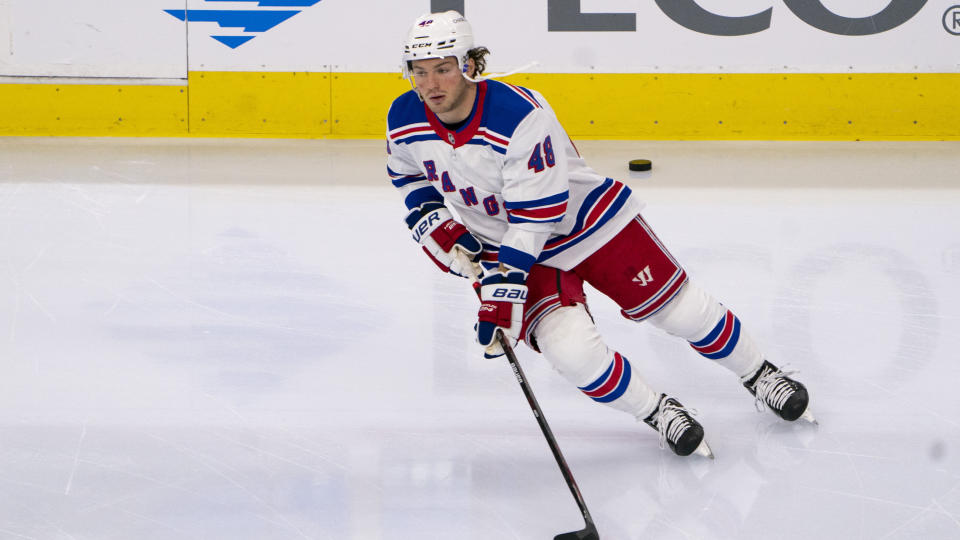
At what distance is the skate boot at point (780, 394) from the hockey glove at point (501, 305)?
0.68 m

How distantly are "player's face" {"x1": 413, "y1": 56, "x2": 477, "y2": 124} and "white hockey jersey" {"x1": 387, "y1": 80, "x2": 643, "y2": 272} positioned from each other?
0.03 metres

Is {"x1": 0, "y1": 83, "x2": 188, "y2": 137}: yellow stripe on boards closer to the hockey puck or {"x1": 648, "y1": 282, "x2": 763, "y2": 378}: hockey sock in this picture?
the hockey puck

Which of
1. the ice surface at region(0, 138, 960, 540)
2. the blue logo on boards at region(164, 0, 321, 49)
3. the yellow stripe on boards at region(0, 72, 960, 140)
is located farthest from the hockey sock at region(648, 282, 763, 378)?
the blue logo on boards at region(164, 0, 321, 49)

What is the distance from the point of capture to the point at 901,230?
4367mm

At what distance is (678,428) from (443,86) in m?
0.86

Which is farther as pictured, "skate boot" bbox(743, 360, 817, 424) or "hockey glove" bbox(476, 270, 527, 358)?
"skate boot" bbox(743, 360, 817, 424)

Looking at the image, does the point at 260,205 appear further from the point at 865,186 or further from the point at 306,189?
the point at 865,186

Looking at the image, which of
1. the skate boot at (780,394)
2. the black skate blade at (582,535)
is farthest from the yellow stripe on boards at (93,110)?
the black skate blade at (582,535)

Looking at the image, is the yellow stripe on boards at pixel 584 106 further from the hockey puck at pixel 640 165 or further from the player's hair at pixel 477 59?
the player's hair at pixel 477 59

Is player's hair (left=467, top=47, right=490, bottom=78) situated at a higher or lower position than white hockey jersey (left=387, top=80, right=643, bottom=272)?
higher

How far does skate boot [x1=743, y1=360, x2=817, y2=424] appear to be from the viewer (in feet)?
8.23

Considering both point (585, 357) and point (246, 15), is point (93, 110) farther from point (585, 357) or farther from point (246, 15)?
point (585, 357)

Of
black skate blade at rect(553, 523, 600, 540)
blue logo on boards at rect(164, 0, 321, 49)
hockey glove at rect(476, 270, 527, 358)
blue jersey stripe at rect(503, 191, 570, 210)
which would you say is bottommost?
black skate blade at rect(553, 523, 600, 540)

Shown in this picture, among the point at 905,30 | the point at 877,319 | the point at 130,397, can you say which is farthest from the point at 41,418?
the point at 905,30
